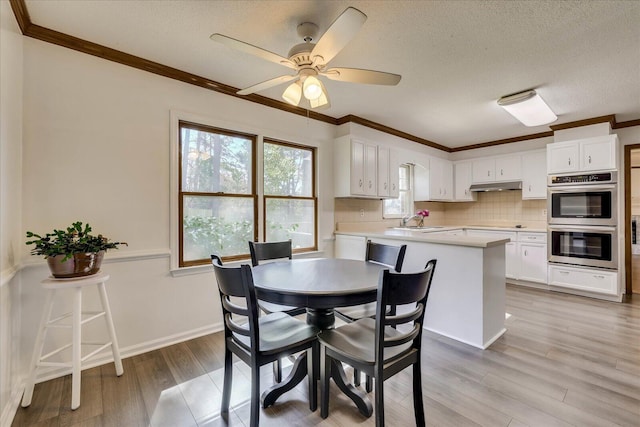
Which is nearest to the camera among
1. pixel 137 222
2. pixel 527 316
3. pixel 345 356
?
pixel 345 356

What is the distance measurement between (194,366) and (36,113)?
219 cm

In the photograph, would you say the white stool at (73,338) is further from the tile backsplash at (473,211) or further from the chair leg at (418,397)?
the tile backsplash at (473,211)

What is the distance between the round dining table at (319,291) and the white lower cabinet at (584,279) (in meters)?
3.61

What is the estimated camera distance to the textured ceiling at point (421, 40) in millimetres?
1827

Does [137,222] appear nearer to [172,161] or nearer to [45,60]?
[172,161]

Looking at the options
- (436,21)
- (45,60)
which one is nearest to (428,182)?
(436,21)

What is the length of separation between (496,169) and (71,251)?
5.94 metres

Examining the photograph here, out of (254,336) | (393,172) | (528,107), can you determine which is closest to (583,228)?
(528,107)

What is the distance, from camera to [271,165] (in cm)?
338

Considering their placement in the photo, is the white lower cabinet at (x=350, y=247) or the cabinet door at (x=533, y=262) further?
the cabinet door at (x=533, y=262)

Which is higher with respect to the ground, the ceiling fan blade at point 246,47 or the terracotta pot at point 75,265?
the ceiling fan blade at point 246,47

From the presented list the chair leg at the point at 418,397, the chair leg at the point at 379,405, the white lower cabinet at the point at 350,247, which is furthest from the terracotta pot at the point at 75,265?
the white lower cabinet at the point at 350,247

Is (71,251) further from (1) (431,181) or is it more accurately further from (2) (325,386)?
(1) (431,181)

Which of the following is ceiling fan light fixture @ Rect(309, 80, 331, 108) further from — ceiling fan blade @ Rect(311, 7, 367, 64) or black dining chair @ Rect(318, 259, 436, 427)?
black dining chair @ Rect(318, 259, 436, 427)
